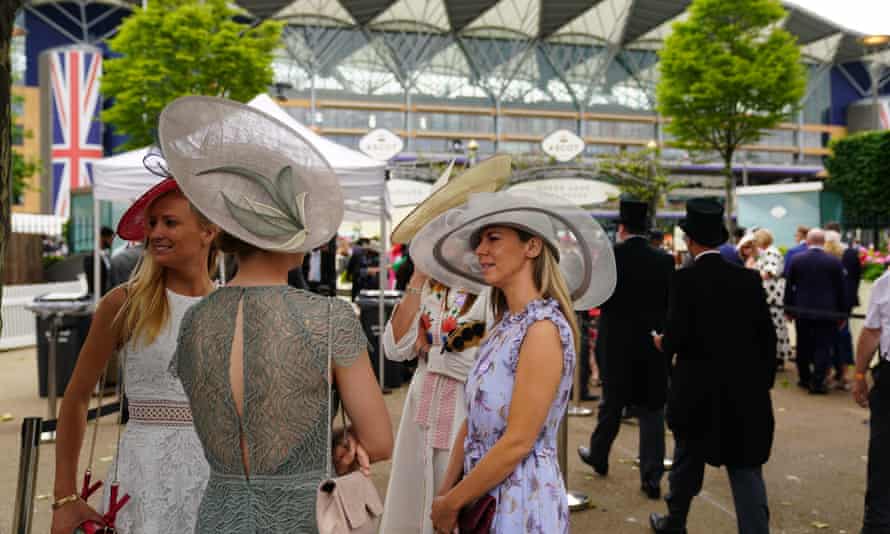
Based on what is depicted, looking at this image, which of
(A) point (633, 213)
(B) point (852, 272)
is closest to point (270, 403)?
(A) point (633, 213)

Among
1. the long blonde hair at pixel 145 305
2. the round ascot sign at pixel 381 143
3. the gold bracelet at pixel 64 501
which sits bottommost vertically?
the gold bracelet at pixel 64 501

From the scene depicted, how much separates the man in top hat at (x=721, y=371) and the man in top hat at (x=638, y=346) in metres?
1.19

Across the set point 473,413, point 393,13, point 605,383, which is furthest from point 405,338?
point 393,13

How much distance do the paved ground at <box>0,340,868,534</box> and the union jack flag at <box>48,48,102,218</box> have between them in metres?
33.8

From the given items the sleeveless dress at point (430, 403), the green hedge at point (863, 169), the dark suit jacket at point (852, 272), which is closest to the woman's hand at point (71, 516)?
the sleeveless dress at point (430, 403)

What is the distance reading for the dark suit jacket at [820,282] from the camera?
9.62m

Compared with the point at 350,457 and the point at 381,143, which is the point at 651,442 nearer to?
the point at 350,457

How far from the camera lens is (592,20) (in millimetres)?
63281

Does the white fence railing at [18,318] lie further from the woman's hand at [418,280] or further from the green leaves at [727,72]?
the green leaves at [727,72]

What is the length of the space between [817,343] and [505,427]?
28.6ft

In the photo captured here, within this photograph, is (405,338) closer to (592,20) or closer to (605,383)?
(605,383)

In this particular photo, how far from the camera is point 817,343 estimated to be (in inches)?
387

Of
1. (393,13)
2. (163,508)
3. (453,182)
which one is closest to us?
(163,508)

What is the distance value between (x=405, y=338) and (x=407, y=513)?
894 millimetres
